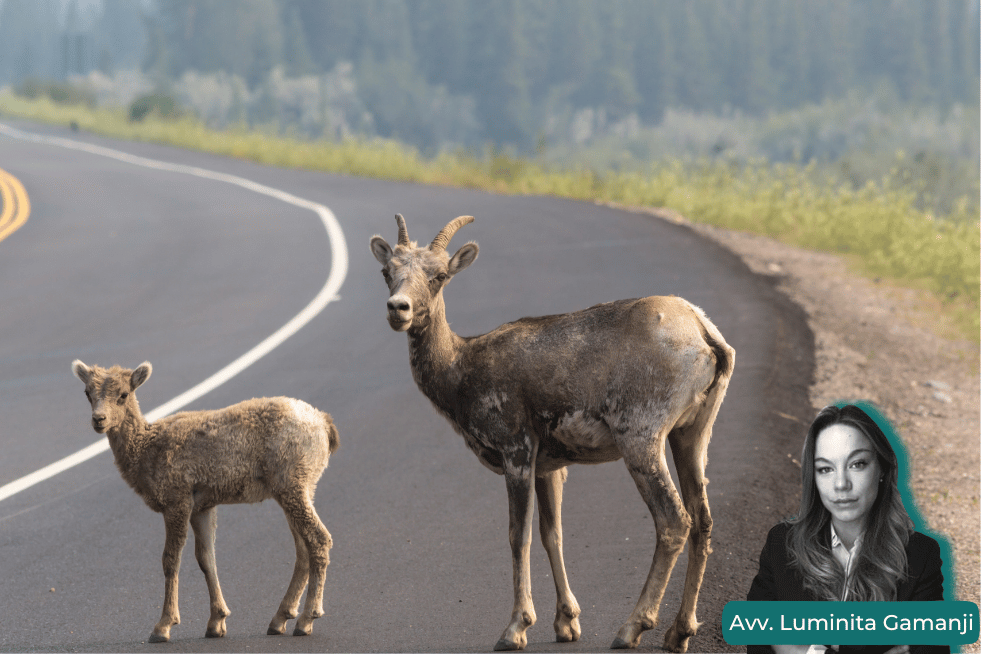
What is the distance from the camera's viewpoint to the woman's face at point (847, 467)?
10.9ft

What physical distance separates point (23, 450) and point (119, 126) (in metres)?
38.3

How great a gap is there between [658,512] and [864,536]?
1.55 meters

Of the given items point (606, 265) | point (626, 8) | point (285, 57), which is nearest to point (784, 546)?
point (606, 265)

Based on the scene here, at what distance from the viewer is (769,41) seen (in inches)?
4341

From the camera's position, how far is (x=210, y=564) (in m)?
5.06

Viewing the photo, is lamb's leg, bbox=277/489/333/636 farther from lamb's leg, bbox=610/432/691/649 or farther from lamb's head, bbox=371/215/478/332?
lamb's leg, bbox=610/432/691/649

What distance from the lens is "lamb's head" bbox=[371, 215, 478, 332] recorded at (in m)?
4.86

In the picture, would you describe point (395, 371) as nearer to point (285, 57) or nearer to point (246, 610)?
point (246, 610)

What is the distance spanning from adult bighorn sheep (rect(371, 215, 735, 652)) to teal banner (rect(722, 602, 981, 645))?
1569 mm

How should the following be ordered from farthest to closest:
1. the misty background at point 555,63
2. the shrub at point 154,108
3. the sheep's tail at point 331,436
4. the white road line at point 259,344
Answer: the misty background at point 555,63 → the shrub at point 154,108 → the white road line at point 259,344 → the sheep's tail at point 331,436

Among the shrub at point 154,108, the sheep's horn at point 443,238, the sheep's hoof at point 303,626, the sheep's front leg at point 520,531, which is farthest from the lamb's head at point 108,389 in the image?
the shrub at point 154,108

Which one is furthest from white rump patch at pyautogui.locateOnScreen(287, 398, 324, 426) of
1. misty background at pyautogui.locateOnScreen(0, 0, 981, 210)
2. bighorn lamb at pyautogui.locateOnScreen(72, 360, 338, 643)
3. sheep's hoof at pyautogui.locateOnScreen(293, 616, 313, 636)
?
misty background at pyautogui.locateOnScreen(0, 0, 981, 210)

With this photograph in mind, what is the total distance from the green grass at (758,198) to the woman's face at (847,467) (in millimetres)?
12485

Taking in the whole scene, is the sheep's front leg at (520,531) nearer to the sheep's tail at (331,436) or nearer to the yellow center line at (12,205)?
the sheep's tail at (331,436)
